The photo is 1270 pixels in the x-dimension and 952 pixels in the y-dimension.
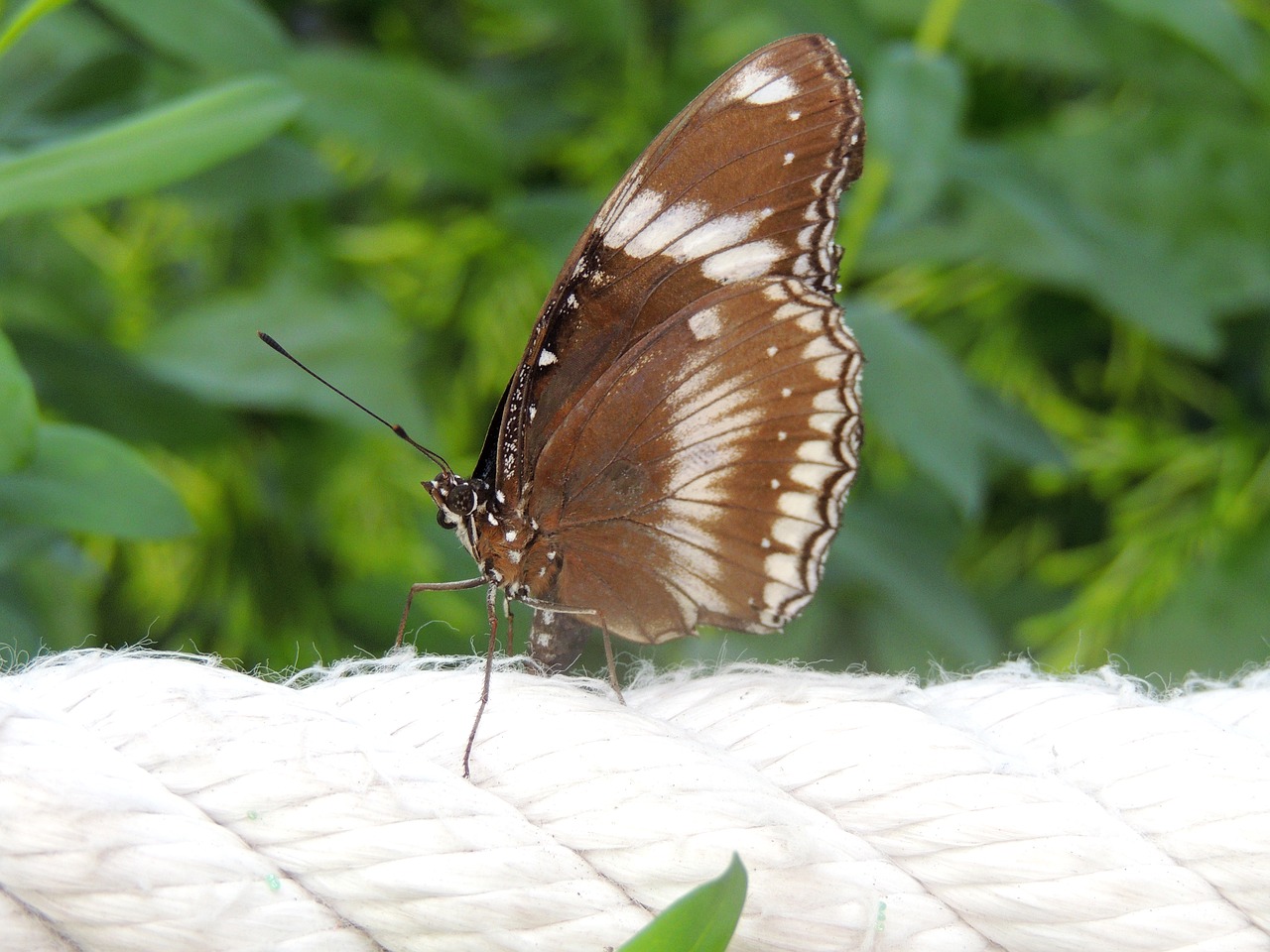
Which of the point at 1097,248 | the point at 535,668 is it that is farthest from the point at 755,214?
the point at 1097,248

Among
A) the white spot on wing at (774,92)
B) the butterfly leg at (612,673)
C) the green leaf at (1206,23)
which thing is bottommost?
the butterfly leg at (612,673)

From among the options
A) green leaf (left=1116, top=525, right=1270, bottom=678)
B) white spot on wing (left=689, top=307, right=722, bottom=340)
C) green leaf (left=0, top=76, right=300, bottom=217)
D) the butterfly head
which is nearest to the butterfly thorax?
the butterfly head

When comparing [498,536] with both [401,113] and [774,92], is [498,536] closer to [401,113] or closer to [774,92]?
[774,92]

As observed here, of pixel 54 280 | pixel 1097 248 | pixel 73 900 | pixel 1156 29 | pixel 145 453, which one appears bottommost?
pixel 73 900

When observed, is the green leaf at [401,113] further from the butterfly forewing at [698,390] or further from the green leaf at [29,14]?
the butterfly forewing at [698,390]

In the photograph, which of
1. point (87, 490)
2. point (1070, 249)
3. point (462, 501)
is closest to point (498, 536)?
point (462, 501)

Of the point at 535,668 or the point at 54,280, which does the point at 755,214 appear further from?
the point at 54,280

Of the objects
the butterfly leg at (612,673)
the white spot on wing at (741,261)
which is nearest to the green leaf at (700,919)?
Result: the butterfly leg at (612,673)
